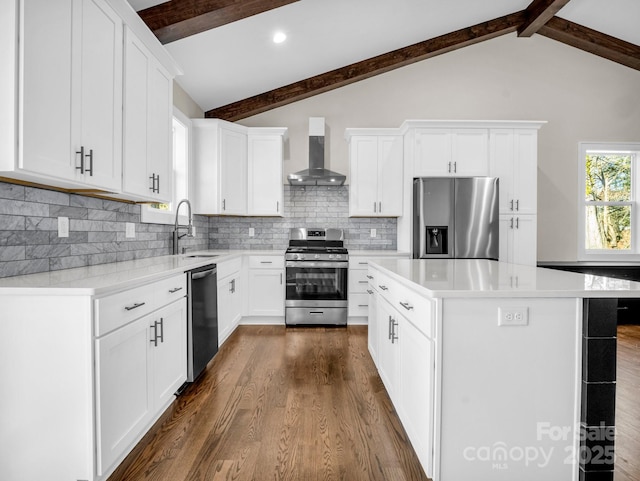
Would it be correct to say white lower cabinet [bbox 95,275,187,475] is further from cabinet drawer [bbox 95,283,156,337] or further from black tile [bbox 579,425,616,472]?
black tile [bbox 579,425,616,472]

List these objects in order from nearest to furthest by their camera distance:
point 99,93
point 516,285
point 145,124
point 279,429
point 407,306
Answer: point 516,285 < point 407,306 < point 99,93 < point 279,429 < point 145,124

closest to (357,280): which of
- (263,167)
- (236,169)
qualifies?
(263,167)

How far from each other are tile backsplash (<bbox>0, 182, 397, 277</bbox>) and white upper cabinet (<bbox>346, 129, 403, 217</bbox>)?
0.37m

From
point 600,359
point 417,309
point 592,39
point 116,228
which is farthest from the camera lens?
point 592,39

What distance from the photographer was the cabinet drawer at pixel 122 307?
1.44 metres

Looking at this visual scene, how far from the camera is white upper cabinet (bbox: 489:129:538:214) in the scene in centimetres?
423

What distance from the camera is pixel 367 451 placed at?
6.04 feet

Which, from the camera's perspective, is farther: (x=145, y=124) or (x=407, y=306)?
(x=145, y=124)

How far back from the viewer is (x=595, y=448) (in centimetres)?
145

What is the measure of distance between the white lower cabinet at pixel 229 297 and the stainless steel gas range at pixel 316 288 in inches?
21.8

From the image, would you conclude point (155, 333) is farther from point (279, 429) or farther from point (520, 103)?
point (520, 103)

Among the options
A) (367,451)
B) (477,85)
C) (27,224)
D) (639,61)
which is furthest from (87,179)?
(639,61)

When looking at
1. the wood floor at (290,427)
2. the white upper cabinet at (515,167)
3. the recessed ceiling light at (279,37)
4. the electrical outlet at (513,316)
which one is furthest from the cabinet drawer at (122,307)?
the white upper cabinet at (515,167)

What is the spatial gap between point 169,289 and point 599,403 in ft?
6.92
